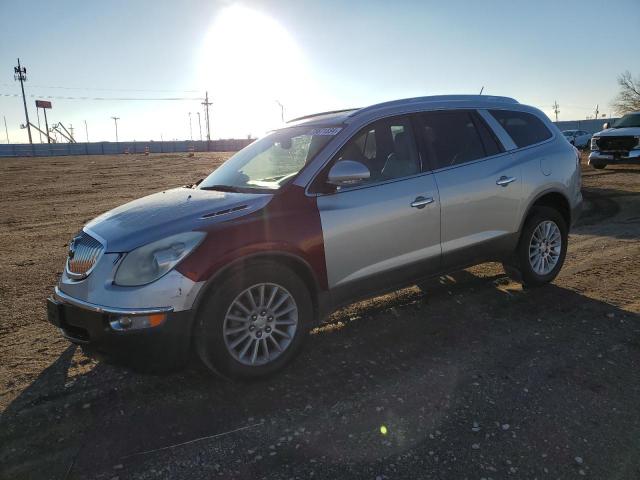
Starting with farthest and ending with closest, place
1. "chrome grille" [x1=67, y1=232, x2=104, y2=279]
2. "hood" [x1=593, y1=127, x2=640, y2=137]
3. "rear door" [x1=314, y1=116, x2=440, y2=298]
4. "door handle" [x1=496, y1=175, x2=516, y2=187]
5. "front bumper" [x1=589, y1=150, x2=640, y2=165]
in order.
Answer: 1. "hood" [x1=593, y1=127, x2=640, y2=137]
2. "front bumper" [x1=589, y1=150, x2=640, y2=165]
3. "door handle" [x1=496, y1=175, x2=516, y2=187]
4. "rear door" [x1=314, y1=116, x2=440, y2=298]
5. "chrome grille" [x1=67, y1=232, x2=104, y2=279]

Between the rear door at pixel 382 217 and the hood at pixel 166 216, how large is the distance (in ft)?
1.97

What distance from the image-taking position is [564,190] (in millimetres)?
4992

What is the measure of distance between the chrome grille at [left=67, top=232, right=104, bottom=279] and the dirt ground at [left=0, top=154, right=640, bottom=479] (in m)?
0.85

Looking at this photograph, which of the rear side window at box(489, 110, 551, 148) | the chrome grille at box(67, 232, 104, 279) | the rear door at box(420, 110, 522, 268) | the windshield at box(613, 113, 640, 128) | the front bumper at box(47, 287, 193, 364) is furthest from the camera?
the windshield at box(613, 113, 640, 128)

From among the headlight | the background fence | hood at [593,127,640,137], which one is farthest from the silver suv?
the background fence

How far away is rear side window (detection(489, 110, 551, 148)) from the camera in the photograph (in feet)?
15.6

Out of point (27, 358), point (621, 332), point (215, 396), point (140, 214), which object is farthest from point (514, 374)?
point (27, 358)

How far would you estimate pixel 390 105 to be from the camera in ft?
13.5

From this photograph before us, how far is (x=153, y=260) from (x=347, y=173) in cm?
146

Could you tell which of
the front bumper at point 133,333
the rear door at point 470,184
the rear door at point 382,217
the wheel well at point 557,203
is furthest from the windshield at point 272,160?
the wheel well at point 557,203

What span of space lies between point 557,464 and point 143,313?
245 cm

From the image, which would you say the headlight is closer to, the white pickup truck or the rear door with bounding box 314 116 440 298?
the rear door with bounding box 314 116 440 298

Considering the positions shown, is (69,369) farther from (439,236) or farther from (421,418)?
(439,236)

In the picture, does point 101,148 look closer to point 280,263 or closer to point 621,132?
point 621,132
